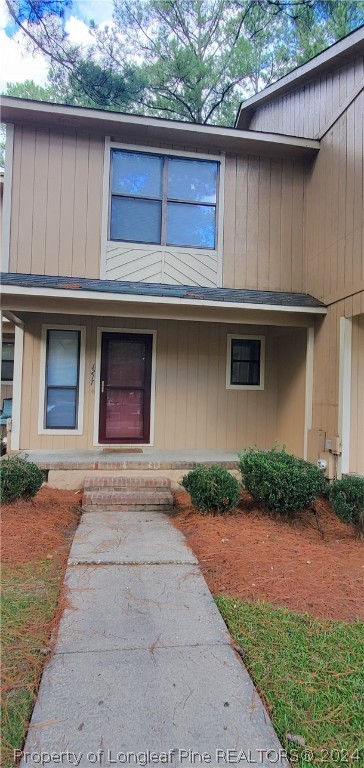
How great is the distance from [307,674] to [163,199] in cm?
602

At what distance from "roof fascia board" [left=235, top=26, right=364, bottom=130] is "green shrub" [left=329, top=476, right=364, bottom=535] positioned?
5597mm

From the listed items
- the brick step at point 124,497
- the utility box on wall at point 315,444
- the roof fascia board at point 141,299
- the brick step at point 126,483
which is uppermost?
the roof fascia board at point 141,299

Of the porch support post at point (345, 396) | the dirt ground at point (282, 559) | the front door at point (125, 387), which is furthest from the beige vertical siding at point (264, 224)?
the dirt ground at point (282, 559)

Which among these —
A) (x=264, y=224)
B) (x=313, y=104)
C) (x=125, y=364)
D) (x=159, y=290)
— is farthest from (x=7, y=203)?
(x=313, y=104)

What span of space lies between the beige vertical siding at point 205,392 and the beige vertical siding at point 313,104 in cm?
328

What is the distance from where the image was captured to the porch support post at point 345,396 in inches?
210

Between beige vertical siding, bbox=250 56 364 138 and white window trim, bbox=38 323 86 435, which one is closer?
beige vertical siding, bbox=250 56 364 138

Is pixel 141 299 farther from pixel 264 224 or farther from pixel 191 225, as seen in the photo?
pixel 264 224

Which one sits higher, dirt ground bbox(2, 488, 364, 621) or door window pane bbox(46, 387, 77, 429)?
door window pane bbox(46, 387, 77, 429)

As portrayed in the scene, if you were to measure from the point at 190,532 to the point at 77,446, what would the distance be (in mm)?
3098

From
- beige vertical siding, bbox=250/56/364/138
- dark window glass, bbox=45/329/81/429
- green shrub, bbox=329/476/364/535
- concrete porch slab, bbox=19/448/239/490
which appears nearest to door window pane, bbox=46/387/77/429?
dark window glass, bbox=45/329/81/429

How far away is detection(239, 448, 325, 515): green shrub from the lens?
4.38 m

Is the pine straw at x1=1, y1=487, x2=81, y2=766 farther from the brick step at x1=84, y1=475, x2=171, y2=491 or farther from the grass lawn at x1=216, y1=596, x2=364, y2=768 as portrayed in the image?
the grass lawn at x1=216, y1=596, x2=364, y2=768

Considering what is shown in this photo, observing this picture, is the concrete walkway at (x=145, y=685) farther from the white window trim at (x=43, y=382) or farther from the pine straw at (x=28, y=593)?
the white window trim at (x=43, y=382)
